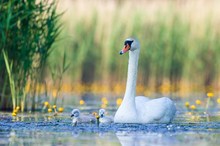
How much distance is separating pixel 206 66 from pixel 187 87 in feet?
3.42

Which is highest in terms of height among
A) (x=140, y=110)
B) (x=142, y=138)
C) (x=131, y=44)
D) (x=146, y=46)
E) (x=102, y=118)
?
(x=146, y=46)

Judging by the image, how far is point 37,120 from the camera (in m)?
13.6

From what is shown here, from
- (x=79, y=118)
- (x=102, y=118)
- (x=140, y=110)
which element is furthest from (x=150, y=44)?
(x=79, y=118)

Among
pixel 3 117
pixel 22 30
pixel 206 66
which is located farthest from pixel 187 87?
pixel 3 117

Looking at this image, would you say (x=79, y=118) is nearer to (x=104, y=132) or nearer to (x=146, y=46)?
(x=104, y=132)

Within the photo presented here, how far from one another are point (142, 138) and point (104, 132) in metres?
1.07

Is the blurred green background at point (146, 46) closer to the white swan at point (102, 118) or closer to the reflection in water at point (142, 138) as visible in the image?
the white swan at point (102, 118)

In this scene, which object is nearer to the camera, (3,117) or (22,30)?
(3,117)

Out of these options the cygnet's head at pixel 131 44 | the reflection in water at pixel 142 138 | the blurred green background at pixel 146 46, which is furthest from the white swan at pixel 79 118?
the blurred green background at pixel 146 46

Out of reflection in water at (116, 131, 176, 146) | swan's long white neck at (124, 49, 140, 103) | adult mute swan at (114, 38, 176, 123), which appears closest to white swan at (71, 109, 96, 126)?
adult mute swan at (114, 38, 176, 123)

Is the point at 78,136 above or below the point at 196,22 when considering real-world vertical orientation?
below

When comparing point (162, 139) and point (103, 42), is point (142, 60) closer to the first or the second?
point (103, 42)

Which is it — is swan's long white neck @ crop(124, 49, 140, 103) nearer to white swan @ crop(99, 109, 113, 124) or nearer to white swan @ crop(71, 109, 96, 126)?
white swan @ crop(99, 109, 113, 124)

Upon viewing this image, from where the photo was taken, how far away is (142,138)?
10.8m
